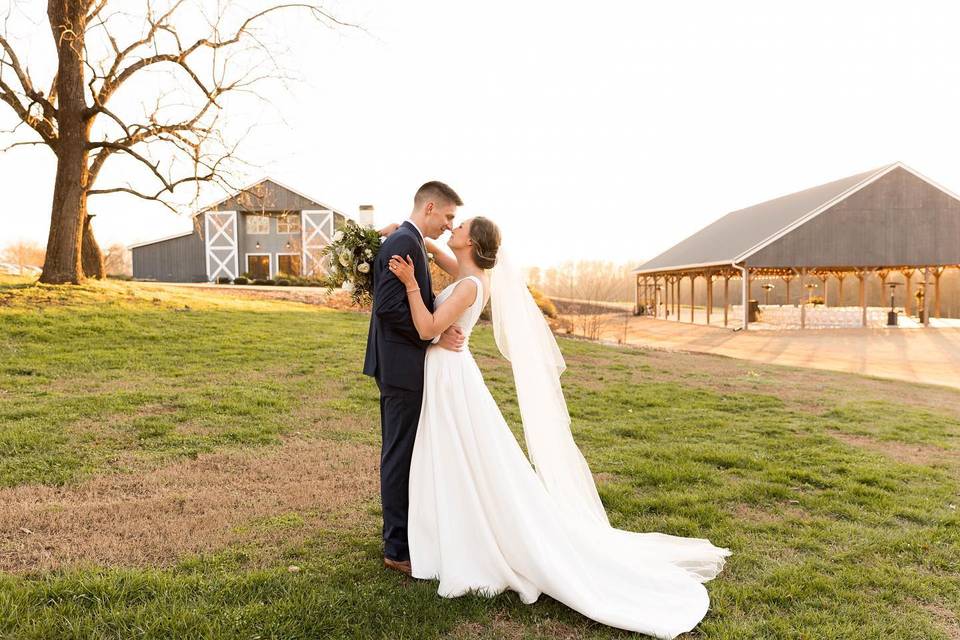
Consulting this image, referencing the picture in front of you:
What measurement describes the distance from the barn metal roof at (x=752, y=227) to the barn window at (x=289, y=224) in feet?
70.2

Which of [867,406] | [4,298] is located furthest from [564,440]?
[4,298]

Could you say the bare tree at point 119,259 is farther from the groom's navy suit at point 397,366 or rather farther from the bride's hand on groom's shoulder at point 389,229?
the groom's navy suit at point 397,366

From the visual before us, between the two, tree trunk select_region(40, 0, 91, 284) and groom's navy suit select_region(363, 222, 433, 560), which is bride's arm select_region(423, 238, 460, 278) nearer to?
groom's navy suit select_region(363, 222, 433, 560)

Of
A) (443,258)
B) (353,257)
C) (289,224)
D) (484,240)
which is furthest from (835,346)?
(289,224)

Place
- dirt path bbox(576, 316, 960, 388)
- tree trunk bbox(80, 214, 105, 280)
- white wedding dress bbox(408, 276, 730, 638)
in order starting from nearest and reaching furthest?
white wedding dress bbox(408, 276, 730, 638), dirt path bbox(576, 316, 960, 388), tree trunk bbox(80, 214, 105, 280)

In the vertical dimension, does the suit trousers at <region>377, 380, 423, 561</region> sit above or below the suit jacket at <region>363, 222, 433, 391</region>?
below

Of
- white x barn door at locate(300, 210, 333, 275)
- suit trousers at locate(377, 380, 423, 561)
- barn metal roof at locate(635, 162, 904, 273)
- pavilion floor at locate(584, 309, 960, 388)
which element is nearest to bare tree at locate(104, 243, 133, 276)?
white x barn door at locate(300, 210, 333, 275)

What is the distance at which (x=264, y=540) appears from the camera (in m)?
4.25

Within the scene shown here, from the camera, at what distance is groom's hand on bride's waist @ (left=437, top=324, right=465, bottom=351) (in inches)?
145

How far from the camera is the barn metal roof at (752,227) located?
28.0 meters

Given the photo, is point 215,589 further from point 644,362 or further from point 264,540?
point 644,362

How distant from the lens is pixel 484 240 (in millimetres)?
3650

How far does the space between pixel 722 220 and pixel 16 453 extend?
134ft

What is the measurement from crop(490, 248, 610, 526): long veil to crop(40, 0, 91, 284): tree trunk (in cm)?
1484
